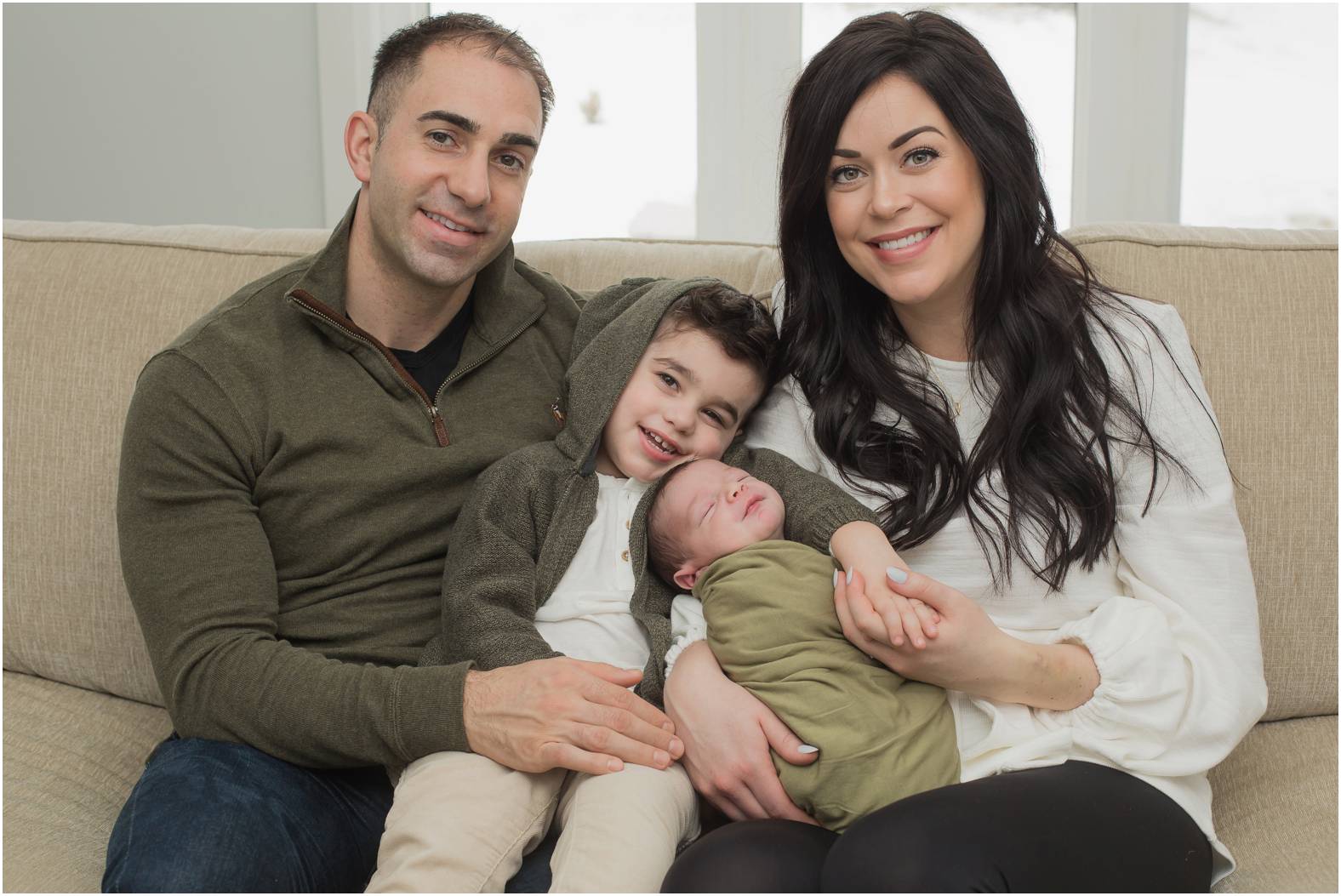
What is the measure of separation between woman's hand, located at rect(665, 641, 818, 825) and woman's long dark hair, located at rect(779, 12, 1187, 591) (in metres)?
0.34

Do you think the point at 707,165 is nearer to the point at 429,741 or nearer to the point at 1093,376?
the point at 1093,376

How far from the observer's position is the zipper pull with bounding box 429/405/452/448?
1.69m

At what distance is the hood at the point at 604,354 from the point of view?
1.69 m

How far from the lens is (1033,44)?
10.5 ft

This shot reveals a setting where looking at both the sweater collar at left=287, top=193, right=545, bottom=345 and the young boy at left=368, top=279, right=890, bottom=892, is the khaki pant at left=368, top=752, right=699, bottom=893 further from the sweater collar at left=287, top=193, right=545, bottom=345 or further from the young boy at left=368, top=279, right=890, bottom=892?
the sweater collar at left=287, top=193, right=545, bottom=345

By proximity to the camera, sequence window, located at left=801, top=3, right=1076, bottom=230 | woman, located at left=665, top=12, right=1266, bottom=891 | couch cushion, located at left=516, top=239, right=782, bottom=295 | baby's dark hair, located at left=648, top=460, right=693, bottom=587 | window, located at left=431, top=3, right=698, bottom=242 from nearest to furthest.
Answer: woman, located at left=665, top=12, right=1266, bottom=891
baby's dark hair, located at left=648, top=460, right=693, bottom=587
couch cushion, located at left=516, top=239, right=782, bottom=295
window, located at left=801, top=3, right=1076, bottom=230
window, located at left=431, top=3, right=698, bottom=242

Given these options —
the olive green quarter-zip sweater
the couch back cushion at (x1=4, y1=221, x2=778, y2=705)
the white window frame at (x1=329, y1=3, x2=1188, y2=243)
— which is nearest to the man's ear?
the olive green quarter-zip sweater

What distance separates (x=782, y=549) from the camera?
1.48 m

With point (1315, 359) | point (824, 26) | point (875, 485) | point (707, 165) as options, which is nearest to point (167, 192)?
point (707, 165)

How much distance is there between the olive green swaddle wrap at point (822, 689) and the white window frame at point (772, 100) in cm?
183

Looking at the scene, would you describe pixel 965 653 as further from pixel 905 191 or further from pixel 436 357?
pixel 436 357

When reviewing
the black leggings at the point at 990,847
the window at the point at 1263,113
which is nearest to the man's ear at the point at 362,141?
the black leggings at the point at 990,847

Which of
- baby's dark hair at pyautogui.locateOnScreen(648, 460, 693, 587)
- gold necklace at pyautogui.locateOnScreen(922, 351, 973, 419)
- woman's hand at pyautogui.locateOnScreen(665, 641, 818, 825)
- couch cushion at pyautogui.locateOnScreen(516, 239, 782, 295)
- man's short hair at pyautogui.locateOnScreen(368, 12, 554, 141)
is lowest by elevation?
woman's hand at pyautogui.locateOnScreen(665, 641, 818, 825)

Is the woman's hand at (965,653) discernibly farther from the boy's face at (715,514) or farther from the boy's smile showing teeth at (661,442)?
the boy's smile showing teeth at (661,442)
